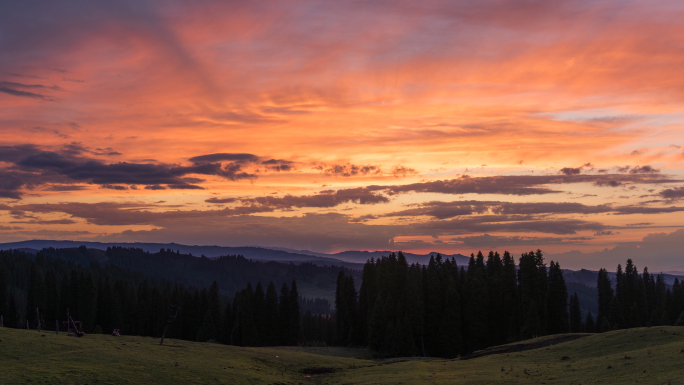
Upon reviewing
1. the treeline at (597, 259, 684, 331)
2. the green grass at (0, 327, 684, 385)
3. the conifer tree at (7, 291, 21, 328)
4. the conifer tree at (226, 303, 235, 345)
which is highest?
the green grass at (0, 327, 684, 385)

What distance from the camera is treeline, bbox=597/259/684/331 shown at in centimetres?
11405

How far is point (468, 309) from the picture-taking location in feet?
342

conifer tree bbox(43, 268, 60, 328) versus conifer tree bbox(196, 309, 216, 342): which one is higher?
conifer tree bbox(43, 268, 60, 328)

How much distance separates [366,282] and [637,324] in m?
73.6

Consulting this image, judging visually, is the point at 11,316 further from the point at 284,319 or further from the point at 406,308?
the point at 406,308

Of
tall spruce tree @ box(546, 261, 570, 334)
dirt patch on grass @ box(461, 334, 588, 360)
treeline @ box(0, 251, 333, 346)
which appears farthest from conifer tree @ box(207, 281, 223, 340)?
tall spruce tree @ box(546, 261, 570, 334)

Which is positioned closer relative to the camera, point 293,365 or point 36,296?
point 293,365

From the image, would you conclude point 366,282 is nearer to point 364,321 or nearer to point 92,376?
point 364,321

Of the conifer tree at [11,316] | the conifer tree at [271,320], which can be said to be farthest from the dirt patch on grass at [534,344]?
the conifer tree at [11,316]

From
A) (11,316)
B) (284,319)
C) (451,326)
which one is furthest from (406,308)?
(11,316)

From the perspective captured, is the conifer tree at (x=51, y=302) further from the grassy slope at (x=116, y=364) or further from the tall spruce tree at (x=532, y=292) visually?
the tall spruce tree at (x=532, y=292)

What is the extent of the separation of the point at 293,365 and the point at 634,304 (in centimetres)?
10200

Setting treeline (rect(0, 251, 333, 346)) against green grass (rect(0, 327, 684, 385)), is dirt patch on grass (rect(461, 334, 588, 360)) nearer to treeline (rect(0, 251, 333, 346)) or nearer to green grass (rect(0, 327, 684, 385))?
green grass (rect(0, 327, 684, 385))

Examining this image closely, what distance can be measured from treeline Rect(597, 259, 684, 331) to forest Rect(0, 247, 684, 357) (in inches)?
12.4
